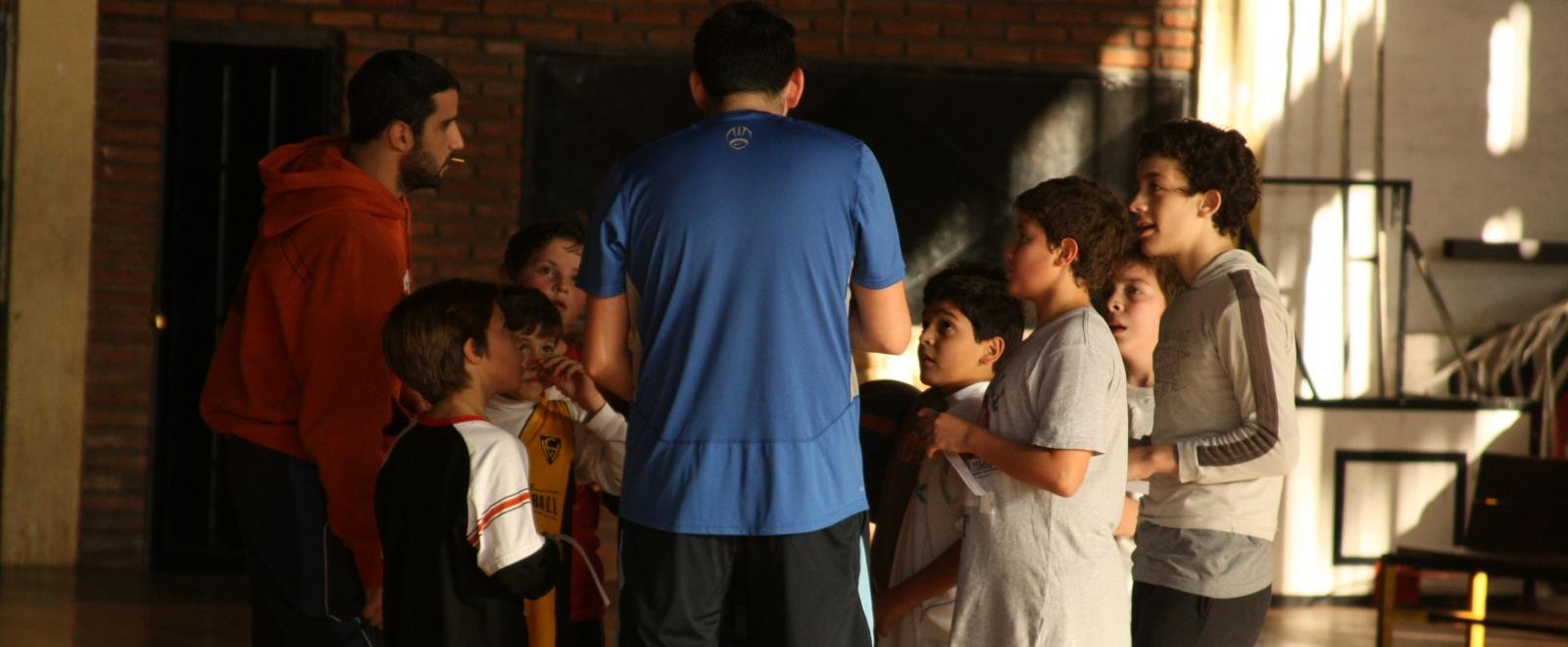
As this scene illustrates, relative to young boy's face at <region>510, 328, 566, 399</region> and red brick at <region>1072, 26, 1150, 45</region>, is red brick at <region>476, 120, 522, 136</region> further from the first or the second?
young boy's face at <region>510, 328, 566, 399</region>

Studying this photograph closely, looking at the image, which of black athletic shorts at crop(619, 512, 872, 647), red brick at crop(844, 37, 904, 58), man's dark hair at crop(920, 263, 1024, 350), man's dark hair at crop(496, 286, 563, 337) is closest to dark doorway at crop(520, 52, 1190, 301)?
red brick at crop(844, 37, 904, 58)

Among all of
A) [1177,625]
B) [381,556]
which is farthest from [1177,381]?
[381,556]

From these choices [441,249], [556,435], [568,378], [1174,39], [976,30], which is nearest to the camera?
[568,378]

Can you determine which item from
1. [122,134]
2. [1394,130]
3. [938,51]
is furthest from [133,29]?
[1394,130]

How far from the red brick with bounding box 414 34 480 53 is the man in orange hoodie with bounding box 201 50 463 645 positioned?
178 inches

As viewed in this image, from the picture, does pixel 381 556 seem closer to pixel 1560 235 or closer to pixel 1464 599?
pixel 1464 599

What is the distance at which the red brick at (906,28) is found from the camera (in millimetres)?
7410

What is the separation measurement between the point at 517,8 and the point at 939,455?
16.3 feet

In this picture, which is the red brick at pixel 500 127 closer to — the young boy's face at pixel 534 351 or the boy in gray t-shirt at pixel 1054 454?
the young boy's face at pixel 534 351

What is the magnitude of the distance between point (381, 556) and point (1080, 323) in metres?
1.28

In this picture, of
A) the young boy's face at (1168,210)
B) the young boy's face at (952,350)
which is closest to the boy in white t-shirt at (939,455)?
the young boy's face at (952,350)

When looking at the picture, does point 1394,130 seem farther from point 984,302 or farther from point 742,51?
point 742,51

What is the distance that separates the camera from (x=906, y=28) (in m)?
7.42

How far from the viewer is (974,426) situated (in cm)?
247
